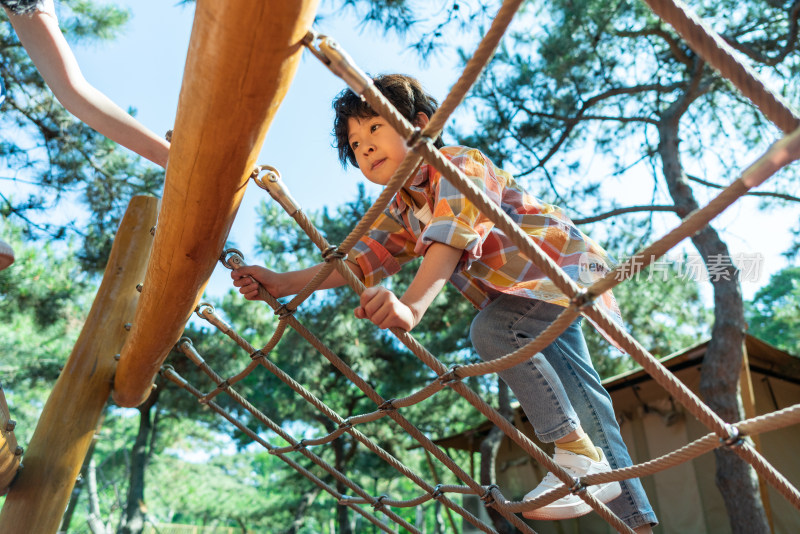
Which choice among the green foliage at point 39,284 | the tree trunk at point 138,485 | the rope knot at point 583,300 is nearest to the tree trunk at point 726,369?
the rope knot at point 583,300

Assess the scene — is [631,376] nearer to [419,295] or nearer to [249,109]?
[419,295]

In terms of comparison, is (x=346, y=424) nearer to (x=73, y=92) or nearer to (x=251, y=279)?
(x=251, y=279)

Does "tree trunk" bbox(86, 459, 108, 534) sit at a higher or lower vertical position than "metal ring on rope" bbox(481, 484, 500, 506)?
higher

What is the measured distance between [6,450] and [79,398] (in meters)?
0.27

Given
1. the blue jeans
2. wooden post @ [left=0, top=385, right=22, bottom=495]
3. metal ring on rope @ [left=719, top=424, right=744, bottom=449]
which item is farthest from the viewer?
wooden post @ [left=0, top=385, right=22, bottom=495]

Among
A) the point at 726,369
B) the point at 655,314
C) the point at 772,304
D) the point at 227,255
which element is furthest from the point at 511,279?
the point at 772,304

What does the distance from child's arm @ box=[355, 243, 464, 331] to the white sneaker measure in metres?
0.39

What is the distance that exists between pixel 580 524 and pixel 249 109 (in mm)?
5333

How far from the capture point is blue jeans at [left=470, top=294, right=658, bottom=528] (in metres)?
1.16

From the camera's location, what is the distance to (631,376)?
15.1 ft

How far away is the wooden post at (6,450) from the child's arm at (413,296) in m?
0.81

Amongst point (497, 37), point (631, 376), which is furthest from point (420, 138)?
point (631, 376)

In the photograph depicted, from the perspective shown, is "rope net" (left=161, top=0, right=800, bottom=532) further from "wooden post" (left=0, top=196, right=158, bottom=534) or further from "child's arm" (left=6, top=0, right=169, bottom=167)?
"wooden post" (left=0, top=196, right=158, bottom=534)

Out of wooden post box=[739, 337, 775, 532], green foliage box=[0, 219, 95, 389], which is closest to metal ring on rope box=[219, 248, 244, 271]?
wooden post box=[739, 337, 775, 532]
